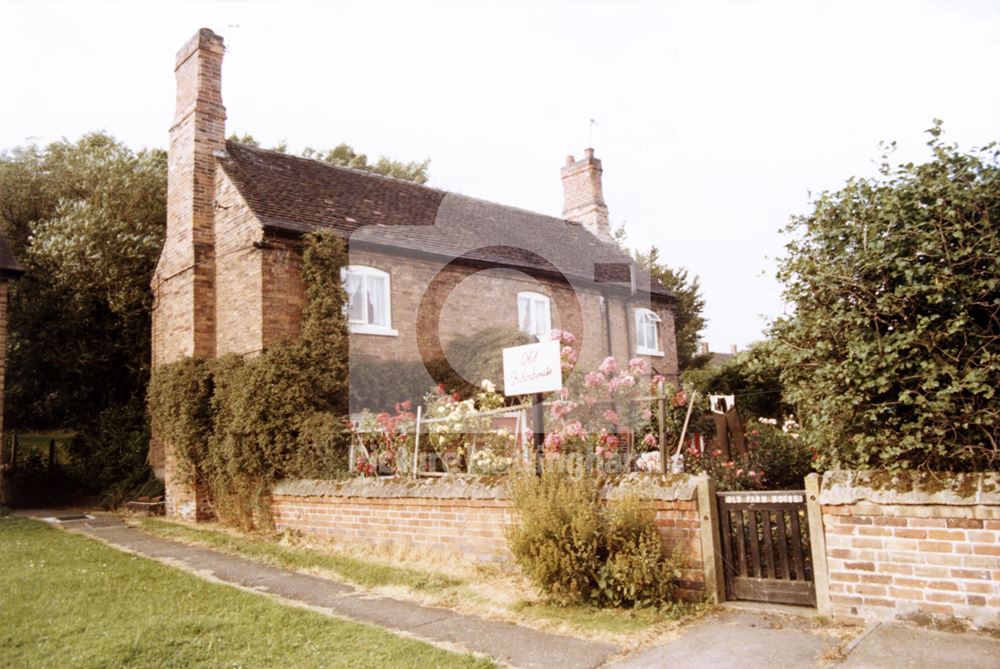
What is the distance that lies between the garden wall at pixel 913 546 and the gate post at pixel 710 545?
0.90m

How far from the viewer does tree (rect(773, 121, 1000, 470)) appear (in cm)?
560

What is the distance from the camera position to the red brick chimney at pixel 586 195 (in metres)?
26.5

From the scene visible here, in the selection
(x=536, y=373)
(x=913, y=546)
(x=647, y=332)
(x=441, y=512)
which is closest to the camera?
(x=913, y=546)

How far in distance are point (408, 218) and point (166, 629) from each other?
43.3ft

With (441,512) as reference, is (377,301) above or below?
above

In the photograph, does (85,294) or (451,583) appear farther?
(85,294)

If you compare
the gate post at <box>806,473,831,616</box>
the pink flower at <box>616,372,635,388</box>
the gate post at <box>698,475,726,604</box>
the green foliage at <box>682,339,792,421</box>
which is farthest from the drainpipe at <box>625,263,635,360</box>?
the gate post at <box>806,473,831,616</box>

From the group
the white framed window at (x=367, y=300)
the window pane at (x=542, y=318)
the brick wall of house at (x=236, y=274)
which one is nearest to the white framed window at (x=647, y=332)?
the window pane at (x=542, y=318)

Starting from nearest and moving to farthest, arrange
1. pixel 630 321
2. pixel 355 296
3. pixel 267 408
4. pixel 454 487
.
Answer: pixel 454 487, pixel 267 408, pixel 355 296, pixel 630 321

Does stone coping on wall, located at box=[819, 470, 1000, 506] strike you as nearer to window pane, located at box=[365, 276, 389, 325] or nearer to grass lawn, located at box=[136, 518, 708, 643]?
grass lawn, located at box=[136, 518, 708, 643]

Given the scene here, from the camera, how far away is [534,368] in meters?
7.86

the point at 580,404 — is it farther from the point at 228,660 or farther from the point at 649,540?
the point at 228,660

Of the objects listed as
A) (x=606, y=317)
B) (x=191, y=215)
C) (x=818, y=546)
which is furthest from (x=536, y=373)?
(x=606, y=317)

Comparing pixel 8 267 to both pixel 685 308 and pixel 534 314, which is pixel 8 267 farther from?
pixel 685 308
